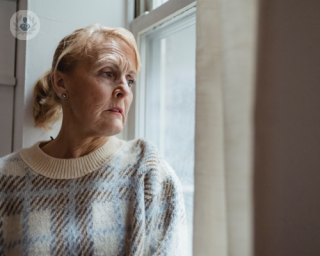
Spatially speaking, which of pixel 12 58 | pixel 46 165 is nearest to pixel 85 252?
pixel 46 165

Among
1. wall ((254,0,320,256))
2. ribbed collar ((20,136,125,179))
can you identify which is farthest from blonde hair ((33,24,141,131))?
wall ((254,0,320,256))

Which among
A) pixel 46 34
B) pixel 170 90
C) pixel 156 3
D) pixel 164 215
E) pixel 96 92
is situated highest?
pixel 156 3

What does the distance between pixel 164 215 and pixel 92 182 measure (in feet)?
0.89

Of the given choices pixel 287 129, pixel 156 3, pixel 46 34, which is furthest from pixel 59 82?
pixel 287 129

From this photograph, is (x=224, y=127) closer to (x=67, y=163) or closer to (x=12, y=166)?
(x=67, y=163)

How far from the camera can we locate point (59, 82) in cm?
109

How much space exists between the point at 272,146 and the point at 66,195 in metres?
0.71

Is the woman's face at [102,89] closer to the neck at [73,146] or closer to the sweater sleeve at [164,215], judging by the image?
the neck at [73,146]

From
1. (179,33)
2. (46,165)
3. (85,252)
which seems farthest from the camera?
(179,33)

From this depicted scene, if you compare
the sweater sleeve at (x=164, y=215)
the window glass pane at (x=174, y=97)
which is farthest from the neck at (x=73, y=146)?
the window glass pane at (x=174, y=97)

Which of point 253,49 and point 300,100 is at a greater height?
point 253,49

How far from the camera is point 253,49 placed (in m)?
0.62

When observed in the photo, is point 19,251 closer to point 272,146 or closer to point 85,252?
point 85,252

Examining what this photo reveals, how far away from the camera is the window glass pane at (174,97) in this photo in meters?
1.33
